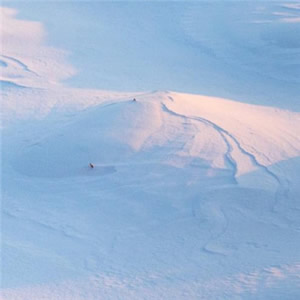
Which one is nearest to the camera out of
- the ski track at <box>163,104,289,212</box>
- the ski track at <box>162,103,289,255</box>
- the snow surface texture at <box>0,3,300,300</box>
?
the snow surface texture at <box>0,3,300,300</box>

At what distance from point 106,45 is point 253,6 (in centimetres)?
388

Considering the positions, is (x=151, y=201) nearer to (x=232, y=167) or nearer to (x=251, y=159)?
(x=232, y=167)

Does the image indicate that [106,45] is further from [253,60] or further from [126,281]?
[126,281]

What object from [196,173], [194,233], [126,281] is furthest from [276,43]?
[126,281]

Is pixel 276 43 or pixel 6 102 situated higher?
pixel 276 43

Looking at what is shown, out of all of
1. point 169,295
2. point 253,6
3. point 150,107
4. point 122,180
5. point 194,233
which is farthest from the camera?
point 253,6

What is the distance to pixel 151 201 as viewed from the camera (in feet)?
20.3

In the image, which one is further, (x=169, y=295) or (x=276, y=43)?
→ (x=276, y=43)

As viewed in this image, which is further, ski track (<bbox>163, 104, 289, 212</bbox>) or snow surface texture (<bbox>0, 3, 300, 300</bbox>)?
ski track (<bbox>163, 104, 289, 212</bbox>)

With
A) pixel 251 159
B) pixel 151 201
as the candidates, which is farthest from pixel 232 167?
pixel 151 201

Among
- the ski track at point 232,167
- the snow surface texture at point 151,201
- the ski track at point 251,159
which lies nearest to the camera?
the snow surface texture at point 151,201

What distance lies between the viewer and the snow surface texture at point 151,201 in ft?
16.6

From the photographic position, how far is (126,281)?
5043 millimetres

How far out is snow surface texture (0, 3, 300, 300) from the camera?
5062 mm
